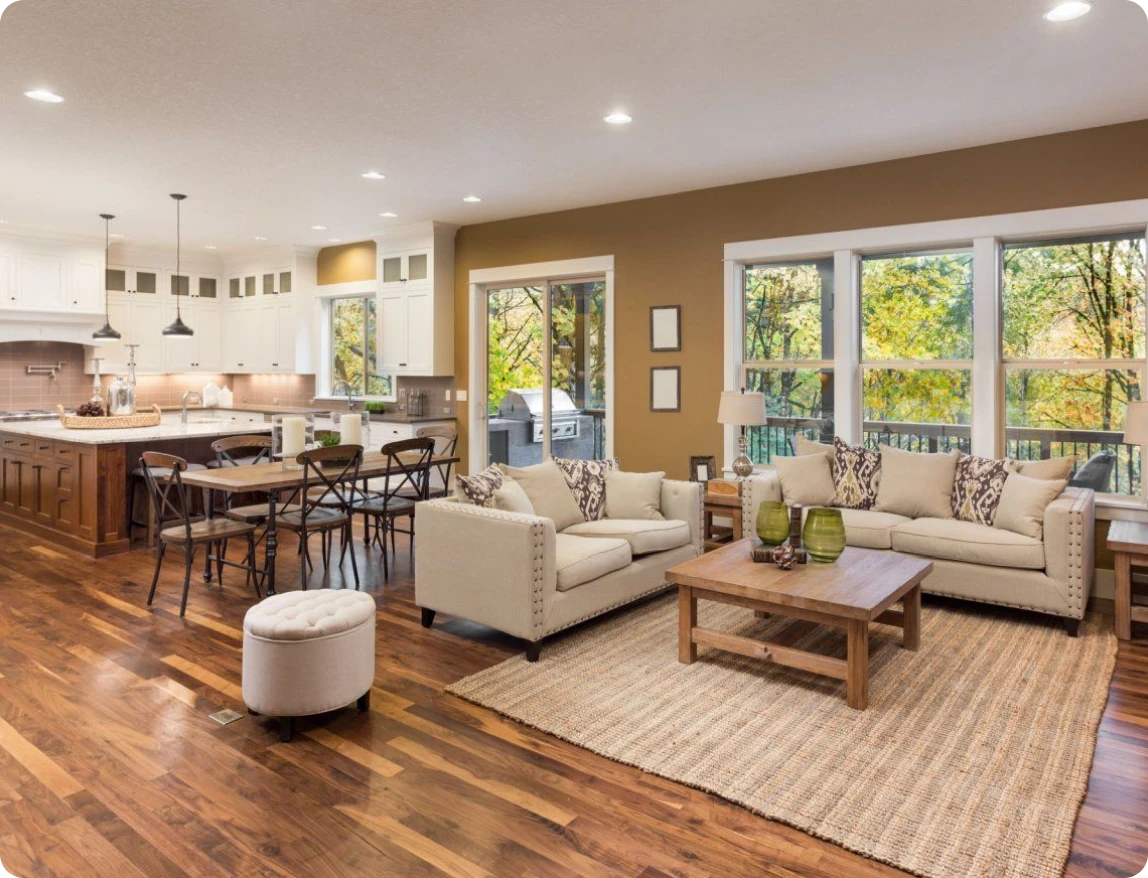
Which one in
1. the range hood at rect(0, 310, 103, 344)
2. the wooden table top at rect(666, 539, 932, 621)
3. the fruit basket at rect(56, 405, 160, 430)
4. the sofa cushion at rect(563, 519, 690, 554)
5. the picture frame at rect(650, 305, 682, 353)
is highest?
the range hood at rect(0, 310, 103, 344)

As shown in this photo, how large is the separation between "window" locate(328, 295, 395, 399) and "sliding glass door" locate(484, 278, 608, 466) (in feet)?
4.87

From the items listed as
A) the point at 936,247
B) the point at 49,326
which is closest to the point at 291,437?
the point at 936,247

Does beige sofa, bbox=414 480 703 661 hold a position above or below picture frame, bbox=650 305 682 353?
below

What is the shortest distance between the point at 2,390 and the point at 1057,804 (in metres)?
9.82

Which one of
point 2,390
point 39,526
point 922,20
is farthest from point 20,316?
point 922,20

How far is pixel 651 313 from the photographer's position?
6539 mm

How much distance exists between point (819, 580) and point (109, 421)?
552 cm

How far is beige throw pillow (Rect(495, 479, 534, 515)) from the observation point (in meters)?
3.99

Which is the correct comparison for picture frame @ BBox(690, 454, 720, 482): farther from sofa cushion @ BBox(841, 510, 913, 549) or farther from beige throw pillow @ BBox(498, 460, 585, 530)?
beige throw pillow @ BBox(498, 460, 585, 530)

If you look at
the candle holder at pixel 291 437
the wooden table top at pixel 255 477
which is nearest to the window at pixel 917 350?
the wooden table top at pixel 255 477

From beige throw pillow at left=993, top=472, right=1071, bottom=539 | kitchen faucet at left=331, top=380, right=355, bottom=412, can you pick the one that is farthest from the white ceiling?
kitchen faucet at left=331, top=380, right=355, bottom=412

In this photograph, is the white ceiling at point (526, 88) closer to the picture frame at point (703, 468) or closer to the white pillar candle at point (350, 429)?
the white pillar candle at point (350, 429)

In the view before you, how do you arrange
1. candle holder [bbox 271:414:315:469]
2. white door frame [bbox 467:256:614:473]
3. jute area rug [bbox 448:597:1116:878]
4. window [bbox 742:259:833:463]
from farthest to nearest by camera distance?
white door frame [bbox 467:256:614:473] < window [bbox 742:259:833:463] < candle holder [bbox 271:414:315:469] < jute area rug [bbox 448:597:1116:878]

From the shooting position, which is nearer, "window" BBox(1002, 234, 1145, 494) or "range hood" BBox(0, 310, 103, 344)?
"window" BBox(1002, 234, 1145, 494)
